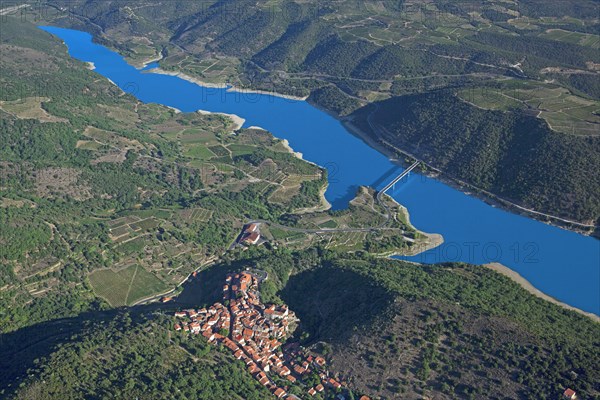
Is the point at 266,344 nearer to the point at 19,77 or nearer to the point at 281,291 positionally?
the point at 281,291

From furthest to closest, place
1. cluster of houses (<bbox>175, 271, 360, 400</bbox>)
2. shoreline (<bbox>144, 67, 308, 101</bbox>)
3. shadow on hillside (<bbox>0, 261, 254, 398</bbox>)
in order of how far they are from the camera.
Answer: shoreline (<bbox>144, 67, 308, 101</bbox>)
cluster of houses (<bbox>175, 271, 360, 400</bbox>)
shadow on hillside (<bbox>0, 261, 254, 398</bbox>)

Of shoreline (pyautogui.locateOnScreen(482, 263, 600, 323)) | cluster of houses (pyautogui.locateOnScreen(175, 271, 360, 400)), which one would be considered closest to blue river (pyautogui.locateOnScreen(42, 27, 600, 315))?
shoreline (pyautogui.locateOnScreen(482, 263, 600, 323))

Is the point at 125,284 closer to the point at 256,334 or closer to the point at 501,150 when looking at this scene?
the point at 256,334

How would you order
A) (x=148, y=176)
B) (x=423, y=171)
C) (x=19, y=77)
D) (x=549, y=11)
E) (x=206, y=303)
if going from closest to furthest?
1. (x=206, y=303)
2. (x=148, y=176)
3. (x=423, y=171)
4. (x=19, y=77)
5. (x=549, y=11)

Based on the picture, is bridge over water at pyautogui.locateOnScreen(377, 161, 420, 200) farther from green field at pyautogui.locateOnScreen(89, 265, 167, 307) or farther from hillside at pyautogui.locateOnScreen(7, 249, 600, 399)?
green field at pyautogui.locateOnScreen(89, 265, 167, 307)

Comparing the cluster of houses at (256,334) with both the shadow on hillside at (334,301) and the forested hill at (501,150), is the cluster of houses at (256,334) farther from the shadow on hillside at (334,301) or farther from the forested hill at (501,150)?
the forested hill at (501,150)

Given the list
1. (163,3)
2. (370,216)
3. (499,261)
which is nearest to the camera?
(499,261)

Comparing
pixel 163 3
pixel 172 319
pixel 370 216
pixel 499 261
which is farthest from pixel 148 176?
pixel 163 3

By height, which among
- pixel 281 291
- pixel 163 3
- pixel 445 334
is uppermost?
pixel 445 334
